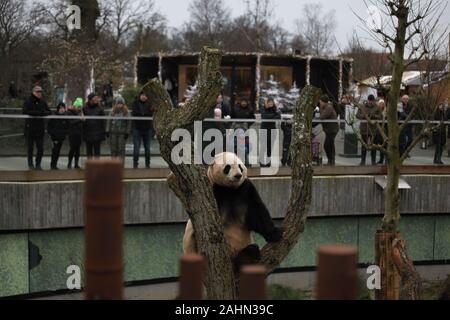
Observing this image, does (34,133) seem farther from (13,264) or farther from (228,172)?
(228,172)

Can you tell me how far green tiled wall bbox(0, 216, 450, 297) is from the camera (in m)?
12.4

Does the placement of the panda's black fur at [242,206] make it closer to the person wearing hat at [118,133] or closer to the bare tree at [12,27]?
the person wearing hat at [118,133]

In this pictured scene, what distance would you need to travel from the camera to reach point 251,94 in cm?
2286

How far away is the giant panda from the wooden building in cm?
1387

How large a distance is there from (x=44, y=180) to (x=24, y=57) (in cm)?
1727

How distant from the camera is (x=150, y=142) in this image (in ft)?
42.8

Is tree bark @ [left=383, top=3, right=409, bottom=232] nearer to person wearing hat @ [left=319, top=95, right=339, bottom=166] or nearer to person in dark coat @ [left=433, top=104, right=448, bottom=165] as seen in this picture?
person wearing hat @ [left=319, top=95, right=339, bottom=166]

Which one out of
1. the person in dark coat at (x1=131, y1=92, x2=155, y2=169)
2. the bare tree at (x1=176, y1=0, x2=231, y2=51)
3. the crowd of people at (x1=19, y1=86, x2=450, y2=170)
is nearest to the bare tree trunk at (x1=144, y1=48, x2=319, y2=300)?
the crowd of people at (x1=19, y1=86, x2=450, y2=170)

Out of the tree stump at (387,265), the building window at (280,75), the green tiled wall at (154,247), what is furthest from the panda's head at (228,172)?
the building window at (280,75)

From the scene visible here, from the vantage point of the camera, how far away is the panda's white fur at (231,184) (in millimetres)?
8312

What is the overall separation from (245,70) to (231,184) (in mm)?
15134

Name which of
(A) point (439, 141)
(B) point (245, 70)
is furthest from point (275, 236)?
(B) point (245, 70)
